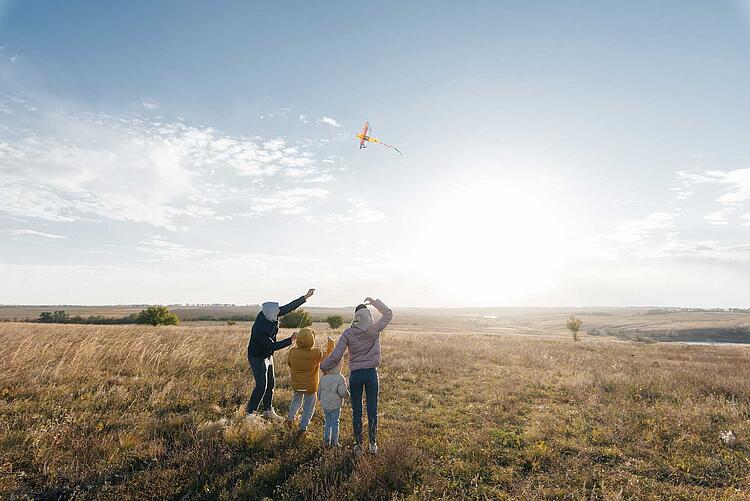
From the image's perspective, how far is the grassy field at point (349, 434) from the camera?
18.7 feet

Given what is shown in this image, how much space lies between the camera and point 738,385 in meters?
12.7

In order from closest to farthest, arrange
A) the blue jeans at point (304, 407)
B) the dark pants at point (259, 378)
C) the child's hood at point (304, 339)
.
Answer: the blue jeans at point (304, 407) → the child's hood at point (304, 339) → the dark pants at point (259, 378)

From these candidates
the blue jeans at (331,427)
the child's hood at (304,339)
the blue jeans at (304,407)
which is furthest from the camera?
the child's hood at (304,339)

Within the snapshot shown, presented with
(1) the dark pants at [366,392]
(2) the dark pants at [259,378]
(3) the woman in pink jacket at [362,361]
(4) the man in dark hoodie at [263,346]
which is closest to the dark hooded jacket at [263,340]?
(4) the man in dark hoodie at [263,346]

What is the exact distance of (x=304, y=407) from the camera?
7.45 metres

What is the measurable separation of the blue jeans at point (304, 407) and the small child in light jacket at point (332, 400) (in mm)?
473

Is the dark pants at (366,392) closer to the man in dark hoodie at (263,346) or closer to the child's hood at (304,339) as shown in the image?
the child's hood at (304,339)

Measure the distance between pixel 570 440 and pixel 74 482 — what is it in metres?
8.46

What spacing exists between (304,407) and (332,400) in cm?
84

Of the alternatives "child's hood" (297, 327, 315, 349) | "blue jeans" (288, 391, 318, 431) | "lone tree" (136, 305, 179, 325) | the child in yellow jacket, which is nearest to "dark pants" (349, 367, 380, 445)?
the child in yellow jacket

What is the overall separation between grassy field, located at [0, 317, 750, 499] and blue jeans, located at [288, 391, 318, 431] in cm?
32

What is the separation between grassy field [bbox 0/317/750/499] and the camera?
5688mm

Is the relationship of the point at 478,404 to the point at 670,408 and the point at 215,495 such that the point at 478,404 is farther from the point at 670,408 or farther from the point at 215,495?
the point at 215,495

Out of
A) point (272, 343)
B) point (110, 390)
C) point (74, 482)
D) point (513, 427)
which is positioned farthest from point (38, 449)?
point (513, 427)
